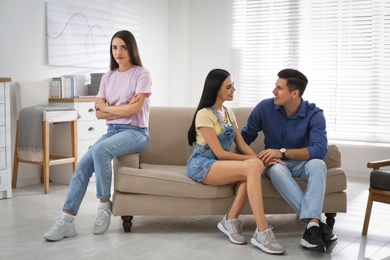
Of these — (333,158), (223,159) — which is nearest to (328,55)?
(333,158)

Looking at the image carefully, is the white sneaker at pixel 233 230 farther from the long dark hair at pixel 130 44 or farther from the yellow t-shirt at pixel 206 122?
the long dark hair at pixel 130 44

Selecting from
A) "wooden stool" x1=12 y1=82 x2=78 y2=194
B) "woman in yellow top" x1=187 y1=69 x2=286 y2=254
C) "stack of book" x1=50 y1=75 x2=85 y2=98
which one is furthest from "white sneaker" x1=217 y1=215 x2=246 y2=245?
"stack of book" x1=50 y1=75 x2=85 y2=98

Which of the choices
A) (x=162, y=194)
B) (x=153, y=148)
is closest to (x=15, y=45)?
(x=153, y=148)

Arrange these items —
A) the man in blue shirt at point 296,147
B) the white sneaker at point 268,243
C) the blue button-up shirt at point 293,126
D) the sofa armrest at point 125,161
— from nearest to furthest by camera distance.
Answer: the white sneaker at point 268,243, the man in blue shirt at point 296,147, the blue button-up shirt at point 293,126, the sofa armrest at point 125,161

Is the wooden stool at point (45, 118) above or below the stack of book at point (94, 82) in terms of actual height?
below

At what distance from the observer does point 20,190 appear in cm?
495

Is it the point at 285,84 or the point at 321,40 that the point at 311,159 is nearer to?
the point at 285,84

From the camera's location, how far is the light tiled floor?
3.01 meters

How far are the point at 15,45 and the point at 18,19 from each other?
9.5 inches

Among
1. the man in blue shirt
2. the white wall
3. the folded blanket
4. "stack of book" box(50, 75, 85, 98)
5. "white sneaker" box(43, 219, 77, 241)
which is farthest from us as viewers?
the white wall

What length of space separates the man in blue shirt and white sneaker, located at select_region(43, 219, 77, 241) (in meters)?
1.23

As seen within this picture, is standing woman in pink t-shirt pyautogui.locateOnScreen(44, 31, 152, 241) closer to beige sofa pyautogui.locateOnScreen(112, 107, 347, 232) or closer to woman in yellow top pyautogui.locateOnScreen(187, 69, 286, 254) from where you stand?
beige sofa pyautogui.locateOnScreen(112, 107, 347, 232)

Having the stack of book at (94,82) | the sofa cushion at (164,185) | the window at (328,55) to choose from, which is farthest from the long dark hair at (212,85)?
the window at (328,55)

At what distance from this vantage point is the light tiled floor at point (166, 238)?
3011 mm
